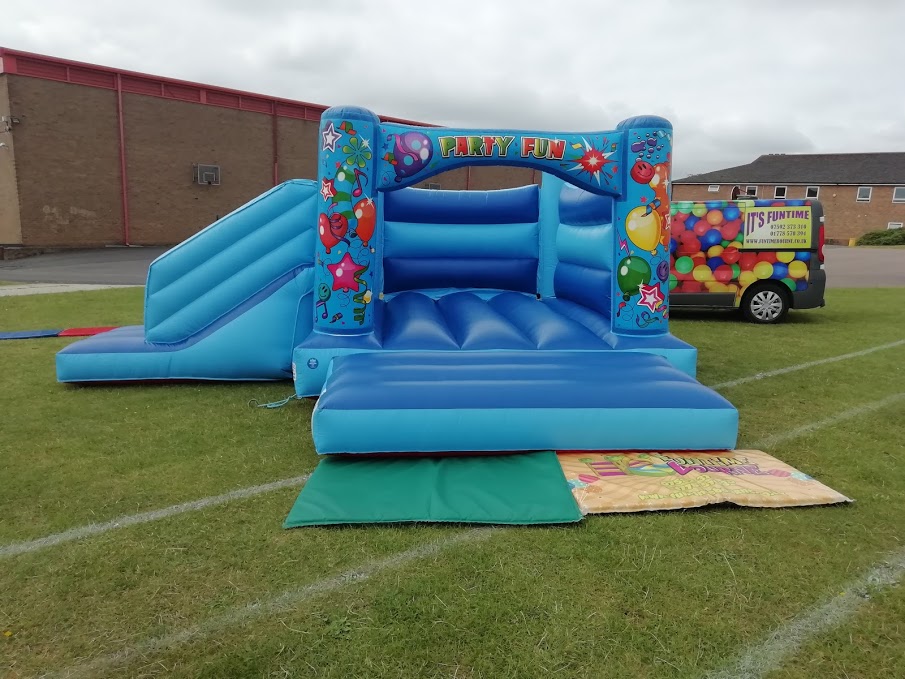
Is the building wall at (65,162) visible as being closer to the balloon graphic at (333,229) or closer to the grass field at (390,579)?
the balloon graphic at (333,229)

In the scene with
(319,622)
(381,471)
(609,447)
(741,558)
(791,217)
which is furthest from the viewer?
(791,217)

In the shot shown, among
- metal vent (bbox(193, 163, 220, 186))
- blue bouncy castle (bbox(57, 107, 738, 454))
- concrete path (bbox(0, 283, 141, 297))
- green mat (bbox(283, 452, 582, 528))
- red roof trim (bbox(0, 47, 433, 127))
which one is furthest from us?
metal vent (bbox(193, 163, 220, 186))

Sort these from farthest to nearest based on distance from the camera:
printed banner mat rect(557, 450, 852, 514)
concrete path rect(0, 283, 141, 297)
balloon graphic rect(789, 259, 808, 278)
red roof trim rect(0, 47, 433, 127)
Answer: red roof trim rect(0, 47, 433, 127), concrete path rect(0, 283, 141, 297), balloon graphic rect(789, 259, 808, 278), printed banner mat rect(557, 450, 852, 514)

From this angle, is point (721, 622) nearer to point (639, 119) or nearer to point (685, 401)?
point (685, 401)

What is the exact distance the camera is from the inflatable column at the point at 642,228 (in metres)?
4.63

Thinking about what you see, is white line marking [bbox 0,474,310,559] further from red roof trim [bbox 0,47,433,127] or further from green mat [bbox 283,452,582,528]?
red roof trim [bbox 0,47,433,127]

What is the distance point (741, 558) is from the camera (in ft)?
8.24

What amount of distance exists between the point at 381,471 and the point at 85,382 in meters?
2.95

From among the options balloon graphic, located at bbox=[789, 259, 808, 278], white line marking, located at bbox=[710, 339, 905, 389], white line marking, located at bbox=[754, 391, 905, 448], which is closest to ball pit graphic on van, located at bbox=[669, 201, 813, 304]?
balloon graphic, located at bbox=[789, 259, 808, 278]

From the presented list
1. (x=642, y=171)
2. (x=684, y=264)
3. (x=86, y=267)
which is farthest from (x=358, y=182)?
(x=86, y=267)

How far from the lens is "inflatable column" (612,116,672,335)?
4.63 m

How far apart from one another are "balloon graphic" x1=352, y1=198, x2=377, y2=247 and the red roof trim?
1736 cm

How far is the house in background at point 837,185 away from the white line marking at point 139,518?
41.3 m

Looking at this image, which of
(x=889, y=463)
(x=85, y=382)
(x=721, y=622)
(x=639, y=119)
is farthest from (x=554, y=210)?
(x=721, y=622)
